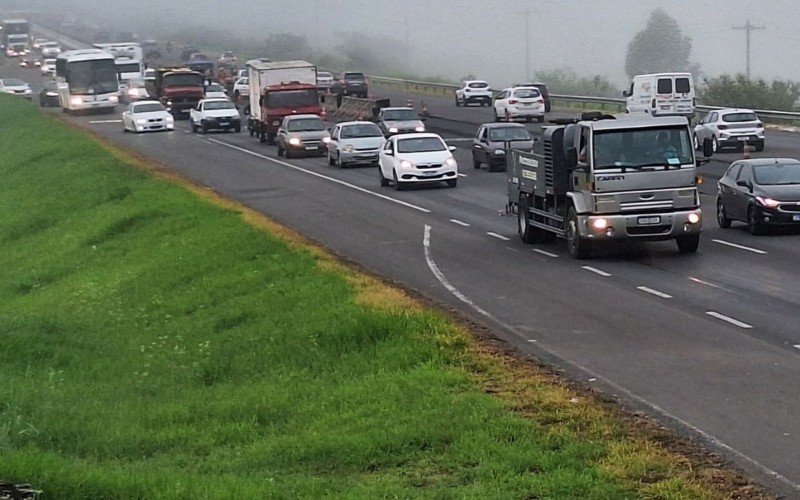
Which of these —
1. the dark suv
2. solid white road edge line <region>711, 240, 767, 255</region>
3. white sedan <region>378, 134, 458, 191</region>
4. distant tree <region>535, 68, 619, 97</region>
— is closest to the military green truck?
solid white road edge line <region>711, 240, 767, 255</region>

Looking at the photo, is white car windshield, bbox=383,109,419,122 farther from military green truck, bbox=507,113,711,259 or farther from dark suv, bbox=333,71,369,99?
military green truck, bbox=507,113,711,259

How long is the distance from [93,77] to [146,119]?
12.0 m

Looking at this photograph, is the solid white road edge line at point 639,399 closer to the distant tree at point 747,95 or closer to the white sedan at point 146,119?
the white sedan at point 146,119

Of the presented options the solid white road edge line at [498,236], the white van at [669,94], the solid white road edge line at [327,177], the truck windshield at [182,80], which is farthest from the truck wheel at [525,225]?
the truck windshield at [182,80]

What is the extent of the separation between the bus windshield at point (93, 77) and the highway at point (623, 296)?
120ft

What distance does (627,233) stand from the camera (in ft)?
76.6

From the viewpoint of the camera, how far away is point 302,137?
52500 millimetres

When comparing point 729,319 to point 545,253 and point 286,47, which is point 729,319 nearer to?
point 545,253

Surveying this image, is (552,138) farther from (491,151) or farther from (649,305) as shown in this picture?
(491,151)

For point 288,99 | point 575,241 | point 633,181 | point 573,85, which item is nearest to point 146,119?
point 288,99

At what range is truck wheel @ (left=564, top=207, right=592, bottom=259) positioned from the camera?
23797mm

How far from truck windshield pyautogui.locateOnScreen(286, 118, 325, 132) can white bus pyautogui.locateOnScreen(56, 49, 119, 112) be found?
2584cm

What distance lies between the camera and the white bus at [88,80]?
249 ft

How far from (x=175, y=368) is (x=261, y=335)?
1.23 meters
